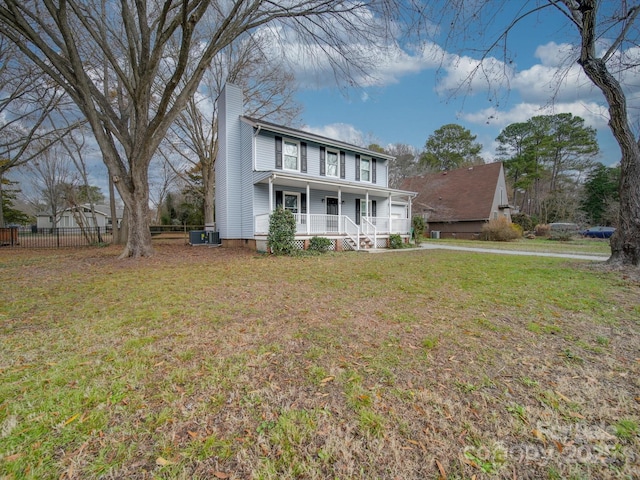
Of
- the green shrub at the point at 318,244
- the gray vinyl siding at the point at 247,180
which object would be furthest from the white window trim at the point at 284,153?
the green shrub at the point at 318,244

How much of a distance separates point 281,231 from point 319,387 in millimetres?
8847

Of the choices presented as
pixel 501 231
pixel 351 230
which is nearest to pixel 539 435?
pixel 351 230

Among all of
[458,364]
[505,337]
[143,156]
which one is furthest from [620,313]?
[143,156]

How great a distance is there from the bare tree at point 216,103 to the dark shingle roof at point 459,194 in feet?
51.1

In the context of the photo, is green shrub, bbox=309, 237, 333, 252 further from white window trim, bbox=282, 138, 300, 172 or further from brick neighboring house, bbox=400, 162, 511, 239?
brick neighboring house, bbox=400, 162, 511, 239

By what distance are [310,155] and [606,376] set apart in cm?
1440

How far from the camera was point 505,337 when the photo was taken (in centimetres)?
338

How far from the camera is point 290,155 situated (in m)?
14.7

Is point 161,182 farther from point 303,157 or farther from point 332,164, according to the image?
point 332,164

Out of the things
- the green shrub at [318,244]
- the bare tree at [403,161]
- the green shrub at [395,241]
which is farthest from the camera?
the bare tree at [403,161]

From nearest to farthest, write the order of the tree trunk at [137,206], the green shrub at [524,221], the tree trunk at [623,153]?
the tree trunk at [623,153], the tree trunk at [137,206], the green shrub at [524,221]

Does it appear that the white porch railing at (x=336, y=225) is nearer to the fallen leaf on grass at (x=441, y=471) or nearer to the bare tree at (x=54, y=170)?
the fallen leaf on grass at (x=441, y=471)

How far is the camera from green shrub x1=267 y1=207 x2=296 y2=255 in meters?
11.0

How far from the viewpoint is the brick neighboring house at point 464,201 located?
24.5 m
